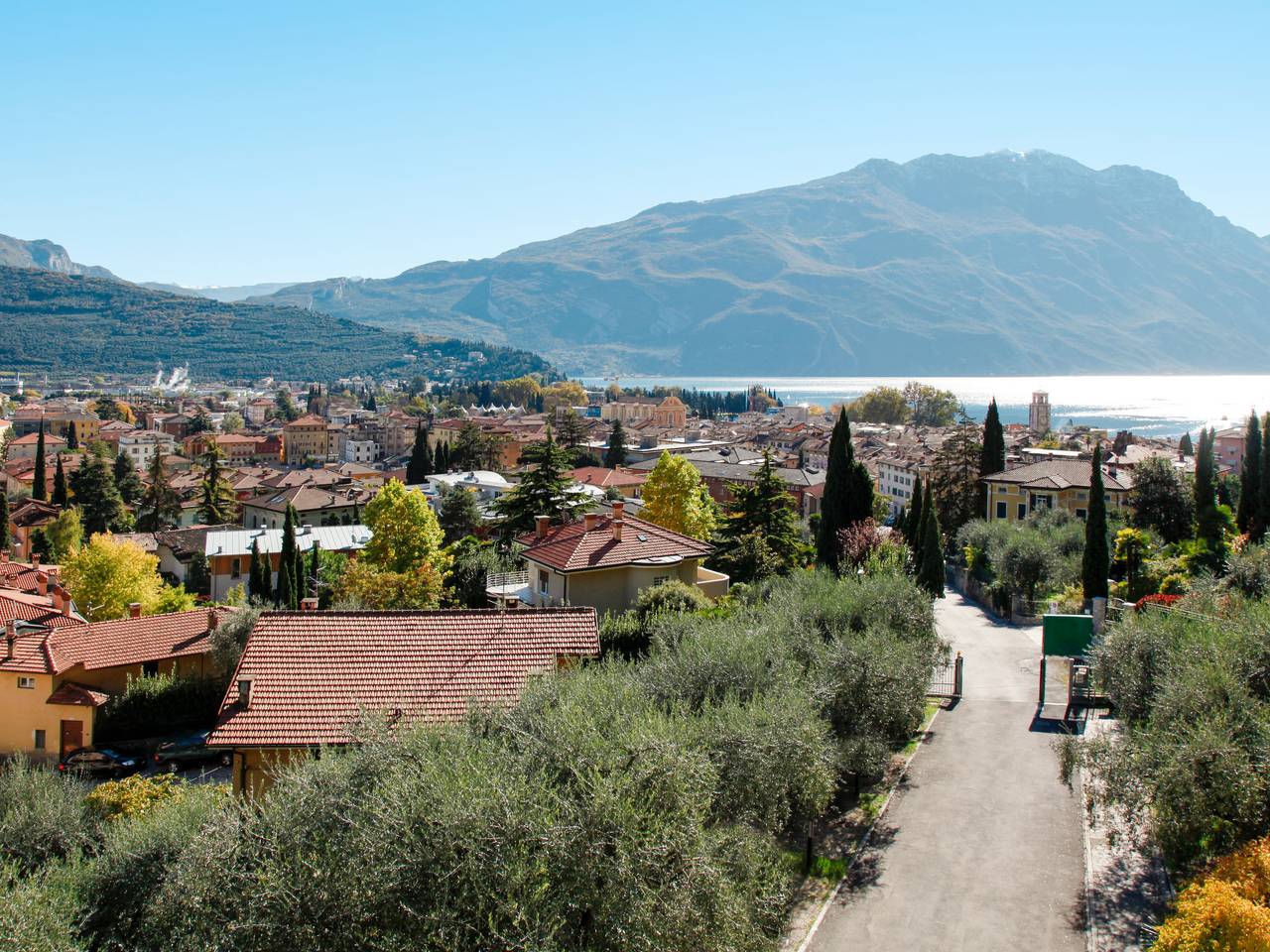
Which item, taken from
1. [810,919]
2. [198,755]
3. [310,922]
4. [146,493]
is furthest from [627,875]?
[146,493]

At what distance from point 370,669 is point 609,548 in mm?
12350

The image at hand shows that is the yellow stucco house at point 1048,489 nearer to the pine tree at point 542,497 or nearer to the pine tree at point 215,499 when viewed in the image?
the pine tree at point 542,497

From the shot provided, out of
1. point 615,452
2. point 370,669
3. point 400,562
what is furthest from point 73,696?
point 615,452

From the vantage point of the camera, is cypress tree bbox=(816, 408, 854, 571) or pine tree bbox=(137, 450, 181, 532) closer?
cypress tree bbox=(816, 408, 854, 571)

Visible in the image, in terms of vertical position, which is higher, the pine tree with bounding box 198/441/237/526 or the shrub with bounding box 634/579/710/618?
the shrub with bounding box 634/579/710/618

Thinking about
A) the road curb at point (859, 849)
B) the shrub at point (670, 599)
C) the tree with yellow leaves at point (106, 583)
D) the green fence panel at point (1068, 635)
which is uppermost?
the shrub at point (670, 599)

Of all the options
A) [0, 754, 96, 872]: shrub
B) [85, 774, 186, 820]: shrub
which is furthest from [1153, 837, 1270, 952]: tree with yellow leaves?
[85, 774, 186, 820]: shrub

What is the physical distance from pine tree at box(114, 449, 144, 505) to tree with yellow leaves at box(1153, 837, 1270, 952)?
8309cm

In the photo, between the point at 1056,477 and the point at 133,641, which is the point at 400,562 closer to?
the point at 133,641

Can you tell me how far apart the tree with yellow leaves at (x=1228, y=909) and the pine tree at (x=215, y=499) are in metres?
71.7

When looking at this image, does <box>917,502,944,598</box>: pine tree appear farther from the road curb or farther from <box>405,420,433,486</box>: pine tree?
<box>405,420,433,486</box>: pine tree

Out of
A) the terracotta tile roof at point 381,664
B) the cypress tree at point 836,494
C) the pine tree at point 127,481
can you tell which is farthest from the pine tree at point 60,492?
the terracotta tile roof at point 381,664

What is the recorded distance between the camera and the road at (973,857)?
1317cm

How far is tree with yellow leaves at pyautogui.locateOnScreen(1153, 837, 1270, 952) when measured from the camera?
32.1 ft
